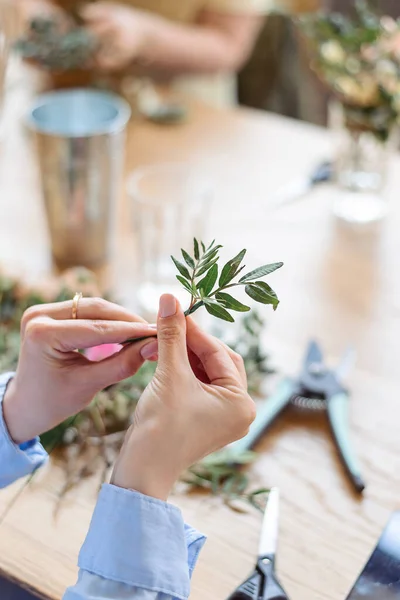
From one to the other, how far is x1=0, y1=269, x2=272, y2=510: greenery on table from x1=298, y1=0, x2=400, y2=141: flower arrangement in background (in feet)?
1.49

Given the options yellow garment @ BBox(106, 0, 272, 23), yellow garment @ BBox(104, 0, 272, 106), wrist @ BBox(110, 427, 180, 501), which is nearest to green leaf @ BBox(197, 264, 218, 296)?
wrist @ BBox(110, 427, 180, 501)

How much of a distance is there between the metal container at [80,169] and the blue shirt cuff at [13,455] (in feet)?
1.45

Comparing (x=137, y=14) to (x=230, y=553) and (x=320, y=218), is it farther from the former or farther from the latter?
(x=230, y=553)

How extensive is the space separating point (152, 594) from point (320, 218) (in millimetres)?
796

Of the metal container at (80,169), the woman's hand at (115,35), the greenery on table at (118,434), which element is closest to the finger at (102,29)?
the woman's hand at (115,35)

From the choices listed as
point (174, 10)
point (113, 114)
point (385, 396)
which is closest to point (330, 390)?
point (385, 396)

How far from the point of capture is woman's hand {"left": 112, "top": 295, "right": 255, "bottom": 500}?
506 millimetres

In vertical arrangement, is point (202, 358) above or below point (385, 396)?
above

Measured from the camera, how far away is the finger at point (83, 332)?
55 centimetres

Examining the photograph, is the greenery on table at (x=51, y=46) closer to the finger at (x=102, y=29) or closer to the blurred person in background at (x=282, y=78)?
the finger at (x=102, y=29)

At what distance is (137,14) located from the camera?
1.87 metres

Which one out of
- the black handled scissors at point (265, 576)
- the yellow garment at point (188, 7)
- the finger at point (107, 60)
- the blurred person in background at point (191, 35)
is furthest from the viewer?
the yellow garment at point (188, 7)

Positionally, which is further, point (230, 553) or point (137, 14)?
point (137, 14)

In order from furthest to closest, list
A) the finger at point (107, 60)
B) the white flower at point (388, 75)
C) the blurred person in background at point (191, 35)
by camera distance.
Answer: the blurred person in background at point (191, 35), the finger at point (107, 60), the white flower at point (388, 75)
